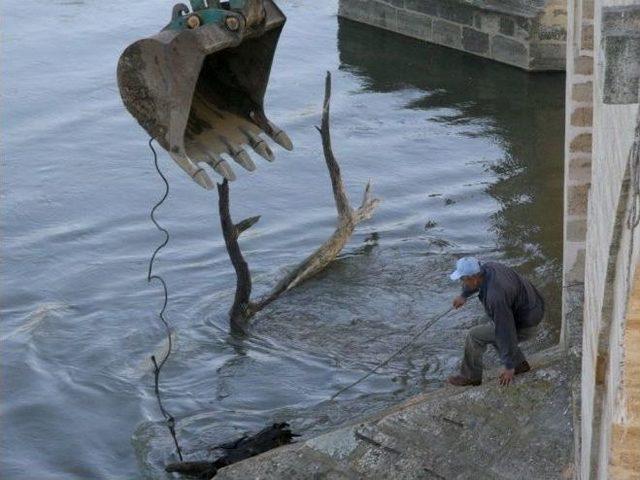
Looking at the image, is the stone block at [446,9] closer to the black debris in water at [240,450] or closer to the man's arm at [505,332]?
the black debris in water at [240,450]

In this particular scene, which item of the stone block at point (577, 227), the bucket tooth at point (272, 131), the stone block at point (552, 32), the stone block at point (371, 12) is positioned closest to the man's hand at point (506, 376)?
the stone block at point (577, 227)

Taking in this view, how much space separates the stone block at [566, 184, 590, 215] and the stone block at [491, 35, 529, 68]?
11294mm

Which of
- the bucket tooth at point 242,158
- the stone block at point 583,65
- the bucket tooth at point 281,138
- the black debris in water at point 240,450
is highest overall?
the stone block at point 583,65

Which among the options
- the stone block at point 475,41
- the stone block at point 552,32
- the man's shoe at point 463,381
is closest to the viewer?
the man's shoe at point 463,381

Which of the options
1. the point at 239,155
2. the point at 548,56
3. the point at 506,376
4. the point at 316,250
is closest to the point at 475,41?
the point at 548,56

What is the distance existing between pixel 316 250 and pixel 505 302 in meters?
5.27

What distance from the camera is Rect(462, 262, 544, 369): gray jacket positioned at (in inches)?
380

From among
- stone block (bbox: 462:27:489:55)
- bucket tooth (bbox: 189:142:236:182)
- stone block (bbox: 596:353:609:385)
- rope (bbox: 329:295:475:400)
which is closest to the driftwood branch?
rope (bbox: 329:295:475:400)

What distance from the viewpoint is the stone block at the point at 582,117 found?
32.2 feet

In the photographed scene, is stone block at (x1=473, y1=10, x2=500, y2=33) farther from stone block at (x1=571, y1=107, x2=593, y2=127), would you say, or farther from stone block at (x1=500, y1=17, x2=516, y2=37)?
stone block at (x1=571, y1=107, x2=593, y2=127)

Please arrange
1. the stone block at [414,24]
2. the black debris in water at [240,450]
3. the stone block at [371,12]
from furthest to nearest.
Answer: the stone block at [371,12] → the stone block at [414,24] → the black debris in water at [240,450]

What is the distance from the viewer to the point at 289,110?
2008 cm

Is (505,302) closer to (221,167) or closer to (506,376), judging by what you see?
(506,376)

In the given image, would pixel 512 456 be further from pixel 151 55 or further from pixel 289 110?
pixel 289 110
